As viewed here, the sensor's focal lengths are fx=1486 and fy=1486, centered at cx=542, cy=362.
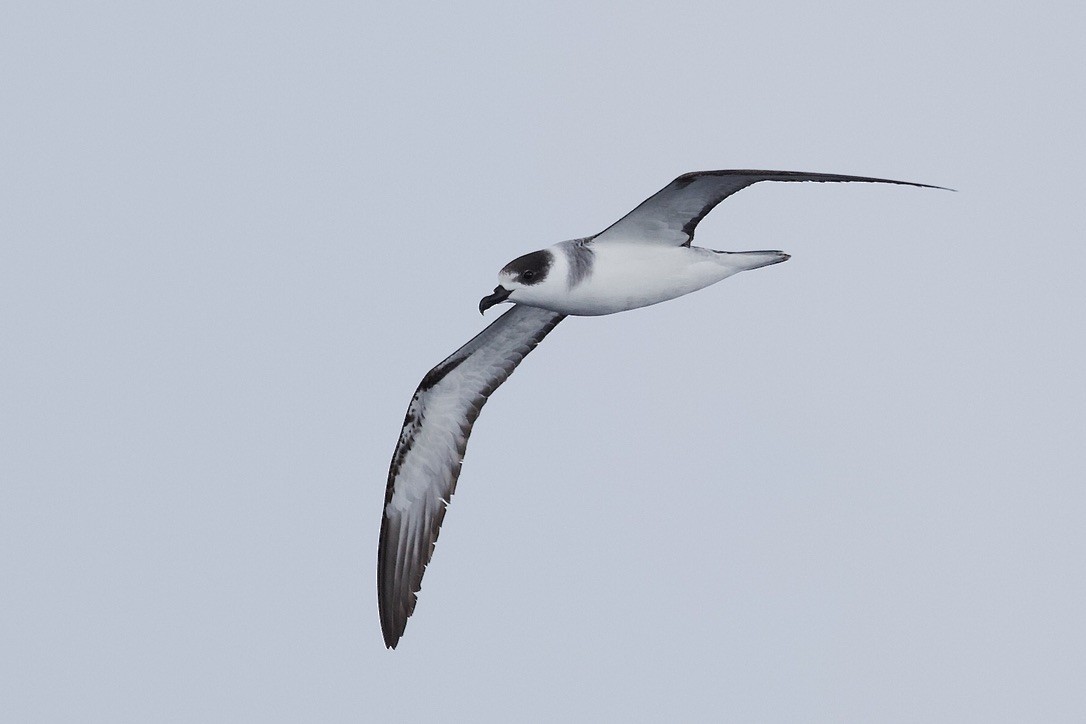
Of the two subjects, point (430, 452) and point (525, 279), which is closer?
point (525, 279)

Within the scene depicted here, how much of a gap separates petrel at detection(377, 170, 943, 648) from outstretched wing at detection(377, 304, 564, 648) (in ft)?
0.04

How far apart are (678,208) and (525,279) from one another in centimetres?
162

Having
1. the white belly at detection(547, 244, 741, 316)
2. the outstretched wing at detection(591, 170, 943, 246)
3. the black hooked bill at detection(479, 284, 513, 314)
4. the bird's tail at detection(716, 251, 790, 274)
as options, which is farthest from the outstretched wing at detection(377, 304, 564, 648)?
the bird's tail at detection(716, 251, 790, 274)

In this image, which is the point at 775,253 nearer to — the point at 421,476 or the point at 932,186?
the point at 932,186

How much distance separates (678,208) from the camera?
46.8 ft

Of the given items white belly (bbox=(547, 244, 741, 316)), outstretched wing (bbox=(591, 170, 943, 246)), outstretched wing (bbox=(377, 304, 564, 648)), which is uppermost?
outstretched wing (bbox=(591, 170, 943, 246))

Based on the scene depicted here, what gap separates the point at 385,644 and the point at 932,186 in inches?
309

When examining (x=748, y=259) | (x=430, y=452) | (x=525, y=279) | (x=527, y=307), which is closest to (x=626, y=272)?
(x=525, y=279)

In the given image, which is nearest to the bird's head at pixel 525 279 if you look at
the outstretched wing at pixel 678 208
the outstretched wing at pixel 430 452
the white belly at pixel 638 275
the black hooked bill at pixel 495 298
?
the black hooked bill at pixel 495 298

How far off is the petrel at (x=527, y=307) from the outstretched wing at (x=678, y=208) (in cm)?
1

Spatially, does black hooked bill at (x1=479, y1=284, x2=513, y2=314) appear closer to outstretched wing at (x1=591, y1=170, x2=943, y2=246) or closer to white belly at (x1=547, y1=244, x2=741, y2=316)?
white belly at (x1=547, y1=244, x2=741, y2=316)

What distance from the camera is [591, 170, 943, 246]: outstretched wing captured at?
1370cm

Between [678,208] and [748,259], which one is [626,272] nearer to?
[678,208]

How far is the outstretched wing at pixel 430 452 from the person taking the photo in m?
16.2
